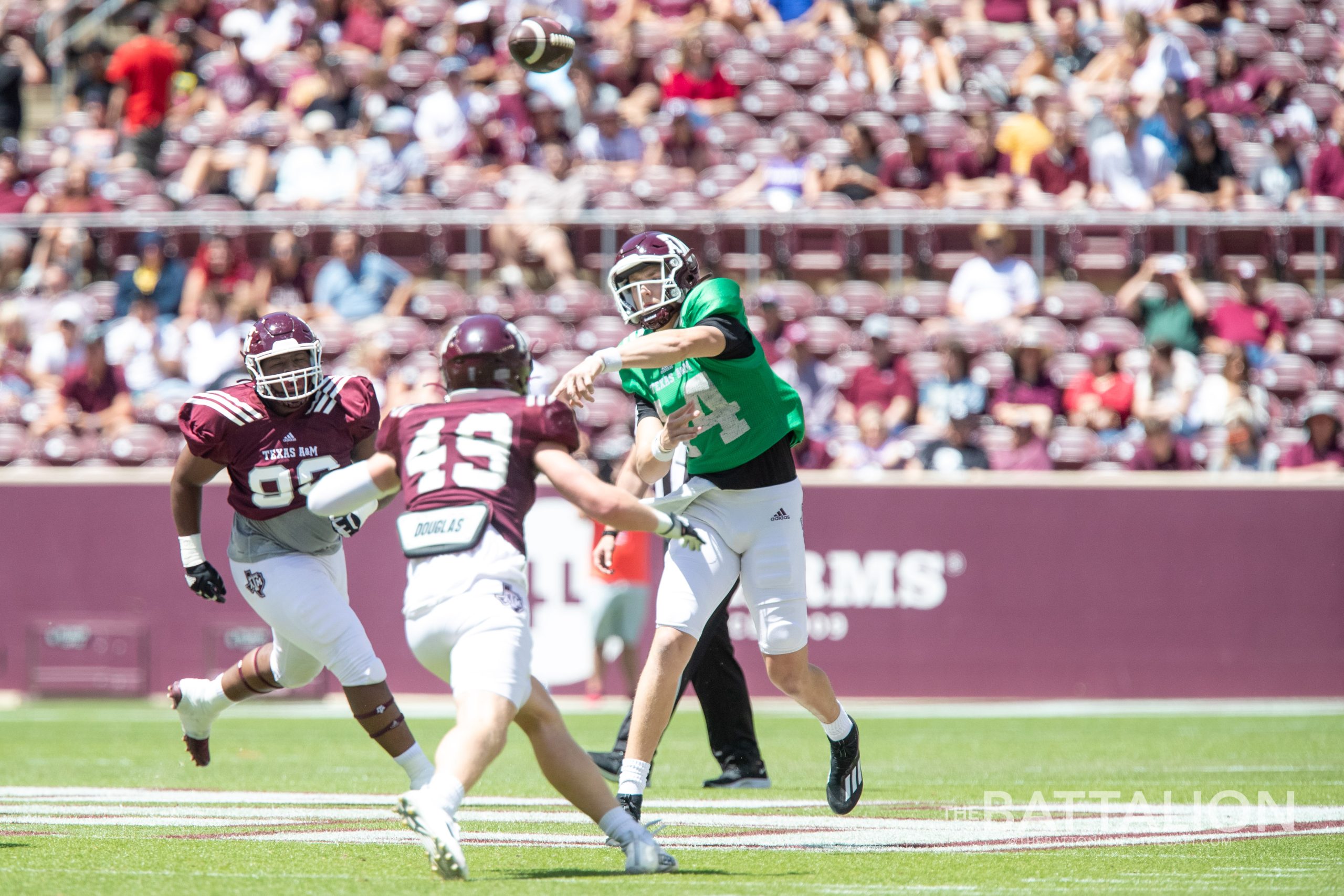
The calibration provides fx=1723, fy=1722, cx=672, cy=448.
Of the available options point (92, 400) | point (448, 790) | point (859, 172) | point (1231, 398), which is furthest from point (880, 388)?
point (448, 790)

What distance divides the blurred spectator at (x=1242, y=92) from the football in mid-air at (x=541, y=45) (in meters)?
8.33

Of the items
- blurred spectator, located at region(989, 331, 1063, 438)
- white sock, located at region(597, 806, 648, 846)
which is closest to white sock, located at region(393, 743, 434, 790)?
white sock, located at region(597, 806, 648, 846)

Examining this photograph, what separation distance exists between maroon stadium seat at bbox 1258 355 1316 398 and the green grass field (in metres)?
3.40

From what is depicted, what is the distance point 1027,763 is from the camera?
350 inches

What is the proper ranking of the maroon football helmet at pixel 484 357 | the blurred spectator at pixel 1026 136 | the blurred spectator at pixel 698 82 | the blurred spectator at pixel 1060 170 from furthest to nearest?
the blurred spectator at pixel 698 82, the blurred spectator at pixel 1026 136, the blurred spectator at pixel 1060 170, the maroon football helmet at pixel 484 357

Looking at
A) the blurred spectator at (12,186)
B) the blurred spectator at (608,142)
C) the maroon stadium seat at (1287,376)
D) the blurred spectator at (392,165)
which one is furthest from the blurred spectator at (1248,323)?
the blurred spectator at (12,186)

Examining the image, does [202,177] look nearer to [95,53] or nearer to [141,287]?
[141,287]

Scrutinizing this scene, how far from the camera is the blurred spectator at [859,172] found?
15.4 m

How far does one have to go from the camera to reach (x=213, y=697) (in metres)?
6.98

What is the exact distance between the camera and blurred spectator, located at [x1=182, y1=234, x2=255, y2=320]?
50.0ft

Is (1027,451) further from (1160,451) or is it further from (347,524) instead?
(347,524)

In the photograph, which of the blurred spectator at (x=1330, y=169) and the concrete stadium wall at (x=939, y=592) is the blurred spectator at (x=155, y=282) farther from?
the blurred spectator at (x=1330, y=169)

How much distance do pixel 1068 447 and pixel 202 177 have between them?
27.9ft

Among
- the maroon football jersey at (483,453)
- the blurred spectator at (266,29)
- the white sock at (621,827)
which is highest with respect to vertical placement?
the blurred spectator at (266,29)
